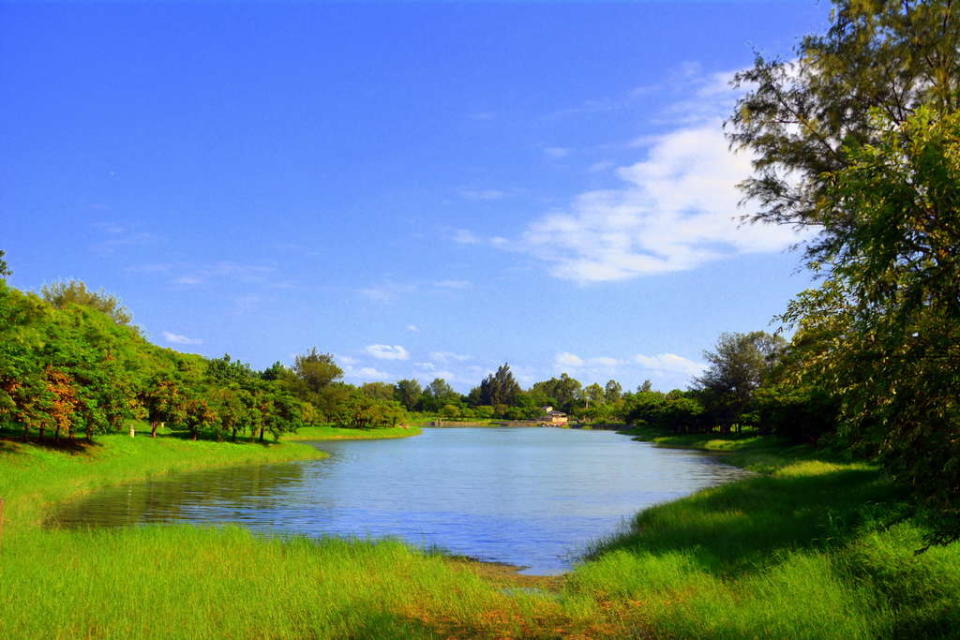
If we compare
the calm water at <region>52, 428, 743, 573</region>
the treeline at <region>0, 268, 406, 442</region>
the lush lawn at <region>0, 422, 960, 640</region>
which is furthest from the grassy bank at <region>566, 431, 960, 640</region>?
the treeline at <region>0, 268, 406, 442</region>

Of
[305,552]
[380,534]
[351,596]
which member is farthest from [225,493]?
[351,596]

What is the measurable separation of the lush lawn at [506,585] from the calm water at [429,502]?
15.1ft

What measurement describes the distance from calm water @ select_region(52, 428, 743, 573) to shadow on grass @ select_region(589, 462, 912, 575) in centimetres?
306

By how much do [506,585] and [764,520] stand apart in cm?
1008

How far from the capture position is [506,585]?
18.5 meters

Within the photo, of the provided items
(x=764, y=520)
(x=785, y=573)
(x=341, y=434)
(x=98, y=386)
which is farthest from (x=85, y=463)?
(x=341, y=434)

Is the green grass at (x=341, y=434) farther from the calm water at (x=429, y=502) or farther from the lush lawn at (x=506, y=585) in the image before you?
the lush lawn at (x=506, y=585)

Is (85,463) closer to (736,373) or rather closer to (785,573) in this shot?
(785,573)

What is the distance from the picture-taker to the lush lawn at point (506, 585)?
41.1ft

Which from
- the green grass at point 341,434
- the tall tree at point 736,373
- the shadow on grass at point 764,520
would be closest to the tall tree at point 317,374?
the green grass at point 341,434

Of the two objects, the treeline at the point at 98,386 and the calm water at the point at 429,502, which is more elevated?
the treeline at the point at 98,386

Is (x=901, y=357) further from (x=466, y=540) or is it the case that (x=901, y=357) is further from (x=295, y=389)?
(x=295, y=389)

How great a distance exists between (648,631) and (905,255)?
7.99 m

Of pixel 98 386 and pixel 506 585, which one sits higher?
pixel 98 386
